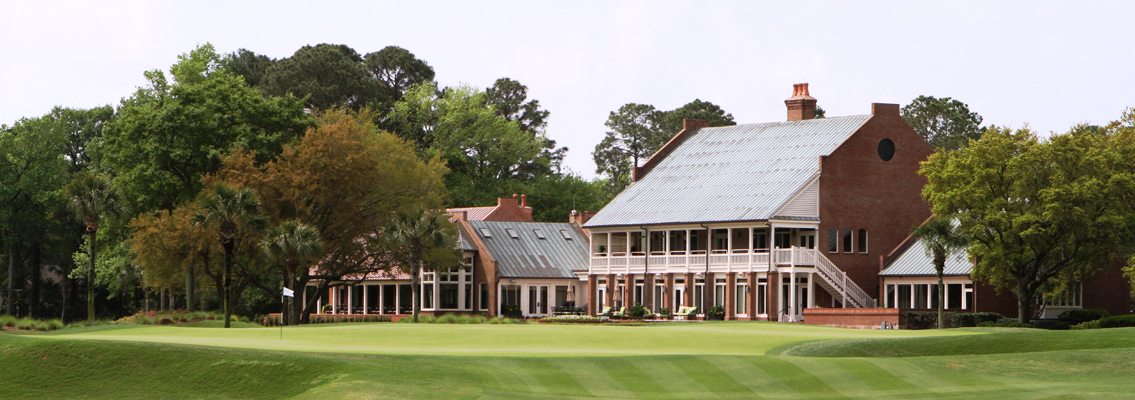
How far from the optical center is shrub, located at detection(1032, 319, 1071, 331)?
48.2 m

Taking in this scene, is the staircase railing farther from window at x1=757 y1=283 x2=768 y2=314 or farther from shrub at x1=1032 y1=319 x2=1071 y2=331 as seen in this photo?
shrub at x1=1032 y1=319 x2=1071 y2=331

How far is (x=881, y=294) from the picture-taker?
5906 centimetres

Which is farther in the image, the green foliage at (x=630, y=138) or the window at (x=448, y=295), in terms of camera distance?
the green foliage at (x=630, y=138)

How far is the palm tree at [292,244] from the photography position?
52.3 m

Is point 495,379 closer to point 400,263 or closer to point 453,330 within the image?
point 453,330

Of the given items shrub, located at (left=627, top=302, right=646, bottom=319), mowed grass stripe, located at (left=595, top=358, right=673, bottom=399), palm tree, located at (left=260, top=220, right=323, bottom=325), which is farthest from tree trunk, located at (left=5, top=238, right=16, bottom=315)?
mowed grass stripe, located at (left=595, top=358, right=673, bottom=399)

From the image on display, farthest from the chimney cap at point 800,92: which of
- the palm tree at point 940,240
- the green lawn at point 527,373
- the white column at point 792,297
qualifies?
the green lawn at point 527,373

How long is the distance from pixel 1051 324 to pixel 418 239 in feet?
83.7

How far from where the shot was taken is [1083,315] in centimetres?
5012

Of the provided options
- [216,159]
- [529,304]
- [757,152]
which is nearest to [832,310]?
[757,152]

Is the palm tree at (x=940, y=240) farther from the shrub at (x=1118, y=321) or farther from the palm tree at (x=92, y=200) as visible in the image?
the palm tree at (x=92, y=200)

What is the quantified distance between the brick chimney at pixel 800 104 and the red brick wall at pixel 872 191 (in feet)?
24.5

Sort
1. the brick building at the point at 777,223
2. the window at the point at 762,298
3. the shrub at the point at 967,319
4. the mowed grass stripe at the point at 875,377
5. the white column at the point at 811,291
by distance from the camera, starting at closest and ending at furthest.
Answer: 1. the mowed grass stripe at the point at 875,377
2. the shrub at the point at 967,319
3. the white column at the point at 811,291
4. the brick building at the point at 777,223
5. the window at the point at 762,298

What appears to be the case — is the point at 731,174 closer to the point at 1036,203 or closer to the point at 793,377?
the point at 1036,203
